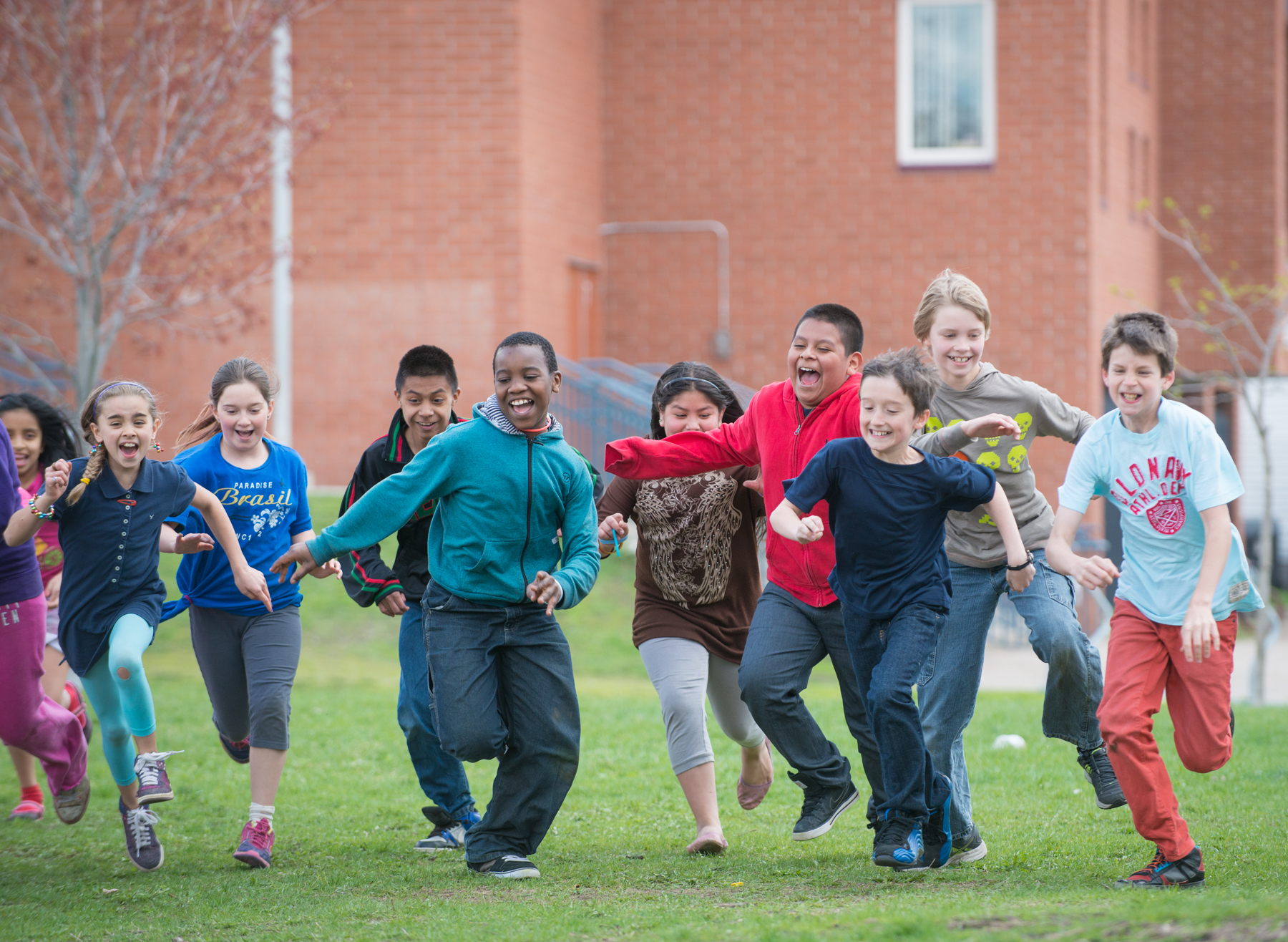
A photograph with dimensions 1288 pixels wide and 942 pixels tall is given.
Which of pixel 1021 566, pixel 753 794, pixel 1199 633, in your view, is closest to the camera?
pixel 1199 633

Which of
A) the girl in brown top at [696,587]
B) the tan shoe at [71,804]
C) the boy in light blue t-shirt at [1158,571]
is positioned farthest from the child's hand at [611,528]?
the tan shoe at [71,804]

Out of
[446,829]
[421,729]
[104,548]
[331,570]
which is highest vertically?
[104,548]

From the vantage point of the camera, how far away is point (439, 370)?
6.15 m

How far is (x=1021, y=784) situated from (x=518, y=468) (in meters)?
3.57

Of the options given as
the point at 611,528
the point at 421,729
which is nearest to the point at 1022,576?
the point at 611,528

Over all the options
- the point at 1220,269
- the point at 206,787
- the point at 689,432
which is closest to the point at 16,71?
the point at 206,787

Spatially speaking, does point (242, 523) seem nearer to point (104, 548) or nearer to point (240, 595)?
point (240, 595)

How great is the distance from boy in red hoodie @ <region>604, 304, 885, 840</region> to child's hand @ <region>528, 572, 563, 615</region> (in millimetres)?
809

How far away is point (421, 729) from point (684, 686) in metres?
1.18

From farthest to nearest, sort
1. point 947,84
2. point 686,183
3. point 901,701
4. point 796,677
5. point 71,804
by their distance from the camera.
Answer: point 686,183 < point 947,84 < point 71,804 < point 796,677 < point 901,701

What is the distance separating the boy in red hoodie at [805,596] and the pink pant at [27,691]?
8.57ft

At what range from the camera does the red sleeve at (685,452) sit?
5750 mm

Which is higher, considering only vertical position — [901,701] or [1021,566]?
[1021,566]

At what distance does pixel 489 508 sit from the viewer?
17.4 feet
